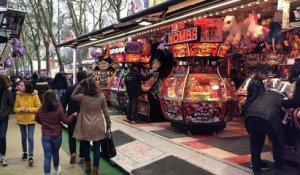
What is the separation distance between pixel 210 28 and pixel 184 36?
0.65m

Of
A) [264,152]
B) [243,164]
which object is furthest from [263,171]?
[264,152]

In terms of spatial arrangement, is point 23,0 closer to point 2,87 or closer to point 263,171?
point 2,87

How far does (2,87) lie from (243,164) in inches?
193

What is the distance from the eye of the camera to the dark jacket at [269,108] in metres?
5.31

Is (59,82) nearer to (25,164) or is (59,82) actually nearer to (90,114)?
(25,164)

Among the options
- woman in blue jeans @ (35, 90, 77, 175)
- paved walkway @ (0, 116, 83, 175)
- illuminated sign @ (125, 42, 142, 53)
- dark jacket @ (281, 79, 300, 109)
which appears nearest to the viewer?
dark jacket @ (281, 79, 300, 109)

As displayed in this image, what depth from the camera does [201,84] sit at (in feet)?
29.5

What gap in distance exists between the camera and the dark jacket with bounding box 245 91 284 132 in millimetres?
5313

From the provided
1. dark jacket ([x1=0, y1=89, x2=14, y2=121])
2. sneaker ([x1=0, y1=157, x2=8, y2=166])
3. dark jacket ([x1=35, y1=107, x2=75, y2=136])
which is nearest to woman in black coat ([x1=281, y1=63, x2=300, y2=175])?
dark jacket ([x1=35, y1=107, x2=75, y2=136])

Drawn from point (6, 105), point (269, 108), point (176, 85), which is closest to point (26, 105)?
point (6, 105)

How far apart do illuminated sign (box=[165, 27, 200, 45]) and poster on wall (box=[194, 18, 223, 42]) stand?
171 millimetres

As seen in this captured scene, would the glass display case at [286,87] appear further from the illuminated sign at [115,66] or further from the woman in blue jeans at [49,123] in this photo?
the illuminated sign at [115,66]

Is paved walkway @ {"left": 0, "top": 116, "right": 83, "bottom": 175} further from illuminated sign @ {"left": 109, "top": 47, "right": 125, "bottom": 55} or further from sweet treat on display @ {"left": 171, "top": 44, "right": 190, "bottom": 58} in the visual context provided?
illuminated sign @ {"left": 109, "top": 47, "right": 125, "bottom": 55}

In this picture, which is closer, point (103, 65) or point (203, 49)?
point (203, 49)
